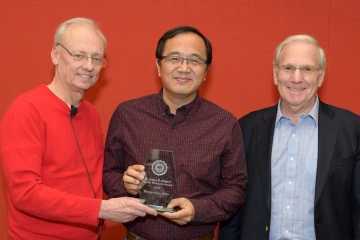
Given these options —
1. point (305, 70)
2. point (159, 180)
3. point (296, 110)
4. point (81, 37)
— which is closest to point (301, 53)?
point (305, 70)

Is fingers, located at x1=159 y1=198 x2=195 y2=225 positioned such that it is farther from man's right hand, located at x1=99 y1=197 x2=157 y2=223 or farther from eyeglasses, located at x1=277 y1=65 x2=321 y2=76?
eyeglasses, located at x1=277 y1=65 x2=321 y2=76

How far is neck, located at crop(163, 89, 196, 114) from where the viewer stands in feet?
7.98

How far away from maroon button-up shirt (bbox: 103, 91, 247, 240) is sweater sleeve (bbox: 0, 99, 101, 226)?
411 millimetres

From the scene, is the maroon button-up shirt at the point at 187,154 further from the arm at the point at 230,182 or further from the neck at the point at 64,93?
the neck at the point at 64,93

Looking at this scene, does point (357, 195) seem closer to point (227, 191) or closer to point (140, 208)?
point (227, 191)

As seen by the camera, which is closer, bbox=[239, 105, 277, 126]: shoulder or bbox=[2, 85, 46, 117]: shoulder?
bbox=[2, 85, 46, 117]: shoulder

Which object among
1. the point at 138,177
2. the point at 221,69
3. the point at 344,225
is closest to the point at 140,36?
the point at 221,69

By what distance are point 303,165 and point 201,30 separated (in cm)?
137

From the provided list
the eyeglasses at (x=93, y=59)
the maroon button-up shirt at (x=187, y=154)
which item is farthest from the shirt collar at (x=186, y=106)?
the eyeglasses at (x=93, y=59)

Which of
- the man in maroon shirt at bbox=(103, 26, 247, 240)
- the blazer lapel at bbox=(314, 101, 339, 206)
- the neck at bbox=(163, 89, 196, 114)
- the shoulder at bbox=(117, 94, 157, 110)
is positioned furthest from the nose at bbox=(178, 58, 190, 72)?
the blazer lapel at bbox=(314, 101, 339, 206)

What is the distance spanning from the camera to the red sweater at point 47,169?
1.94 metres

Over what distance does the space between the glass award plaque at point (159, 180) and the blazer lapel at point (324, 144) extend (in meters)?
0.89

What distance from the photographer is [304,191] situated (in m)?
2.38

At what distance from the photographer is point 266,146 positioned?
252cm
